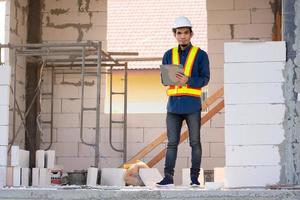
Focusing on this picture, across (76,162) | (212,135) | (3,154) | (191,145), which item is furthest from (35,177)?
(212,135)

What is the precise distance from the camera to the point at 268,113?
18.9 ft

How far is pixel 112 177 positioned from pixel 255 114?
245 cm

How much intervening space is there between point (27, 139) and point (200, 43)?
2.91 metres

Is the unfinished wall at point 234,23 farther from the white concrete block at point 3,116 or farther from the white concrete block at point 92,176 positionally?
the white concrete block at point 3,116

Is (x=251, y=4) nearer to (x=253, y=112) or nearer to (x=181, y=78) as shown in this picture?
(x=181, y=78)

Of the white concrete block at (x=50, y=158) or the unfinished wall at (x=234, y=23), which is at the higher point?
the unfinished wall at (x=234, y=23)

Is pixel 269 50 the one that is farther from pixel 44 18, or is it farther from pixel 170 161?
pixel 44 18

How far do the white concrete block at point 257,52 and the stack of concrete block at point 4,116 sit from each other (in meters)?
2.16

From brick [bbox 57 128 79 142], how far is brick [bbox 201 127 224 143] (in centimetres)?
186

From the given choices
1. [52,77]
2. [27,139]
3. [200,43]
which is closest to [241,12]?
[200,43]

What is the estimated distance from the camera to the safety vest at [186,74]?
6.18 meters

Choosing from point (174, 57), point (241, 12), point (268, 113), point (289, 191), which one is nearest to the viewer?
point (289, 191)

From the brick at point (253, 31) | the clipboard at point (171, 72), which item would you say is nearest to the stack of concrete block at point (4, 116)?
the clipboard at point (171, 72)

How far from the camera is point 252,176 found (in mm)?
5715
